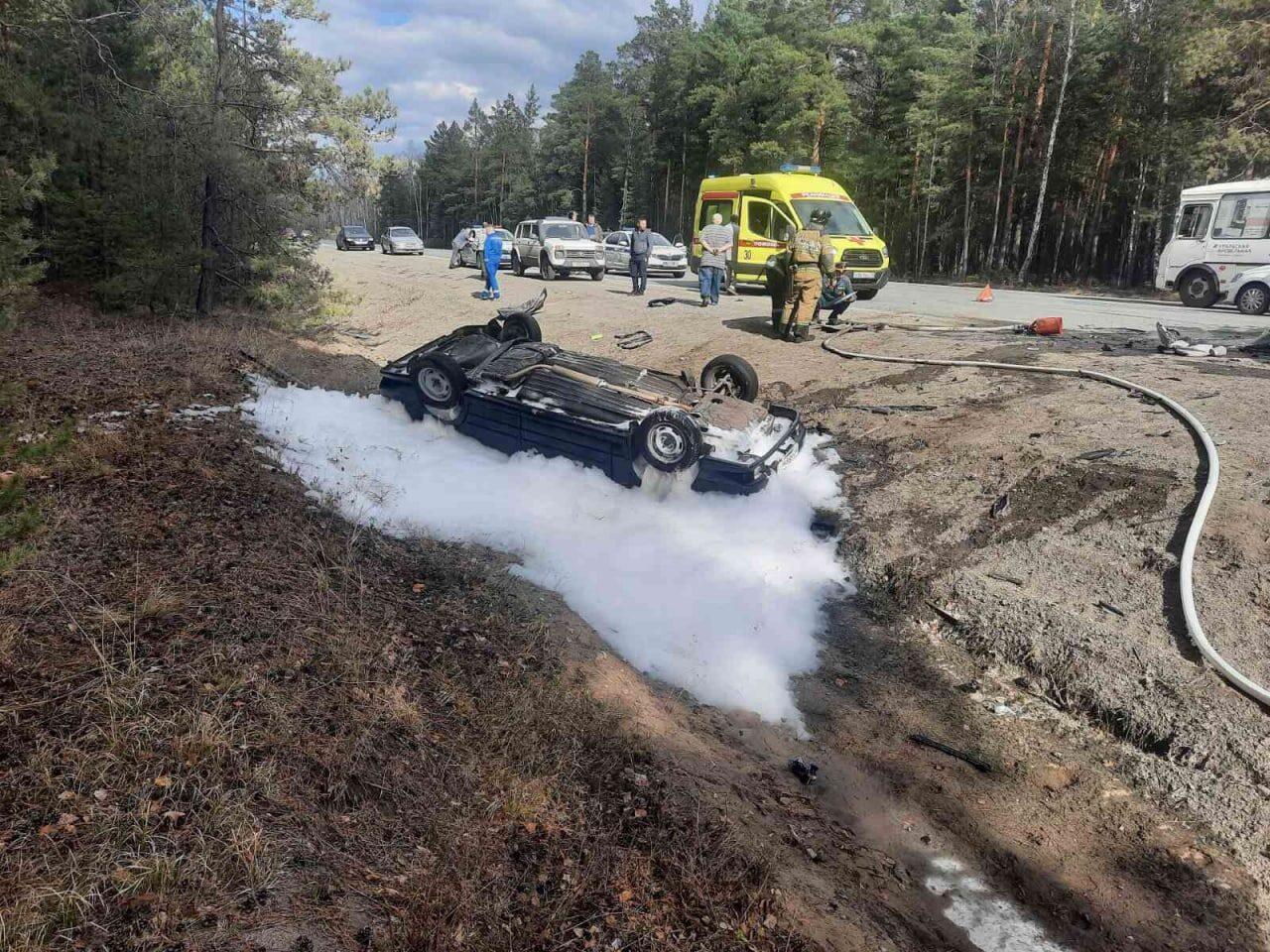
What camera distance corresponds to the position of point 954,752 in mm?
4387

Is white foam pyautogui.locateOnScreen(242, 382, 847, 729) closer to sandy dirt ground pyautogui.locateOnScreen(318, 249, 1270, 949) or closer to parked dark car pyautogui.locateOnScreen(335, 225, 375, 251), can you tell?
sandy dirt ground pyautogui.locateOnScreen(318, 249, 1270, 949)

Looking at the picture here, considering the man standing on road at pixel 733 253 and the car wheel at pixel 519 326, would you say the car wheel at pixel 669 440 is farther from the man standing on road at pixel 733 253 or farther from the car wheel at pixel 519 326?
the man standing on road at pixel 733 253

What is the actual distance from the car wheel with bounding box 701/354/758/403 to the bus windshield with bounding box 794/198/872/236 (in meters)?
8.77

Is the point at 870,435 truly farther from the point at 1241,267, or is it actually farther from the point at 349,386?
the point at 1241,267

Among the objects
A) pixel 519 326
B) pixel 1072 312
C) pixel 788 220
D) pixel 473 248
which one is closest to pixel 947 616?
pixel 519 326

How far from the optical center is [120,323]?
1262cm

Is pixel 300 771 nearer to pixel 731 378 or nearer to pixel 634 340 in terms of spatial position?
pixel 731 378

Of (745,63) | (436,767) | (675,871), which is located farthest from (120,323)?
(745,63)

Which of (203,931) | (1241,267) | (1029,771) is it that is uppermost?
(1241,267)

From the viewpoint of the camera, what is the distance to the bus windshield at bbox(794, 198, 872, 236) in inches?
652

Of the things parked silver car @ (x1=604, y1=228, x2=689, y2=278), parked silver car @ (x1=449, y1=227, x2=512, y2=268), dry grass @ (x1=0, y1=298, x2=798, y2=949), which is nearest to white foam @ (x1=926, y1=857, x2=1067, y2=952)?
dry grass @ (x1=0, y1=298, x2=798, y2=949)

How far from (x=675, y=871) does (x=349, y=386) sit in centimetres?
940

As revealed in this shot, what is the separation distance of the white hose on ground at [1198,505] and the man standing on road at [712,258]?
6.57 meters

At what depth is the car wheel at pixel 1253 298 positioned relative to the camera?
15195 mm
